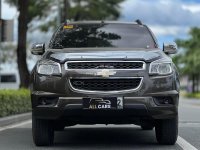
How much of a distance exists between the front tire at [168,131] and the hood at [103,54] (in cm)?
105

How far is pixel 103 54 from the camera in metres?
8.20

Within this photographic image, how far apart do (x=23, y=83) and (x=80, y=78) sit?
12.9 m

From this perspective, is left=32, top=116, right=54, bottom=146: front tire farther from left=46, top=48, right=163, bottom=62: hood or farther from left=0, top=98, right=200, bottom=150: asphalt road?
left=46, top=48, right=163, bottom=62: hood

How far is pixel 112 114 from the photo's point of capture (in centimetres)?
797

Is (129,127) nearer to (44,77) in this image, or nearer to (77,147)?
(77,147)

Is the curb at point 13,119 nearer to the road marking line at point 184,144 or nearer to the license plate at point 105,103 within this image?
the road marking line at point 184,144

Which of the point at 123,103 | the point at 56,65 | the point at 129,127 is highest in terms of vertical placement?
the point at 56,65

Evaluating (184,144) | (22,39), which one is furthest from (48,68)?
(22,39)

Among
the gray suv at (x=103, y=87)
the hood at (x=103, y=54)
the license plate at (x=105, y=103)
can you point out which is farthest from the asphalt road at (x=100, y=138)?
the hood at (x=103, y=54)

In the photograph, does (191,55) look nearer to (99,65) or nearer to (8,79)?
(8,79)

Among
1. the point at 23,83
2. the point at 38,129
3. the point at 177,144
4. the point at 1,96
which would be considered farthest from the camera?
the point at 23,83

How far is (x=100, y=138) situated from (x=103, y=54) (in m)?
2.38

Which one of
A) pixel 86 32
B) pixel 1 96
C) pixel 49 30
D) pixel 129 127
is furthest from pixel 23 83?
pixel 49 30

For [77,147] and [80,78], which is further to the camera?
[77,147]
